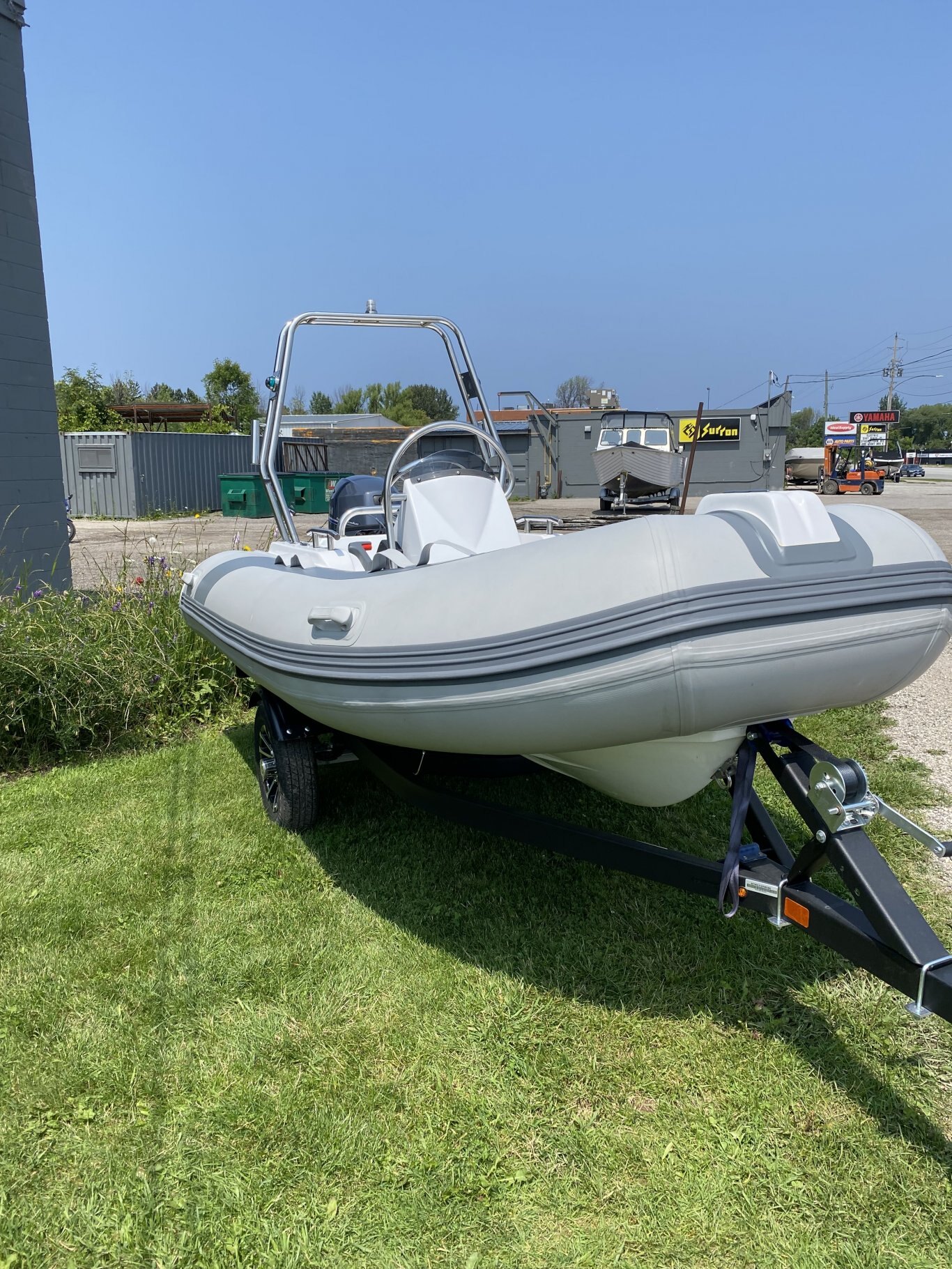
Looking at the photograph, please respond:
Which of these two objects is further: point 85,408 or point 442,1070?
point 85,408

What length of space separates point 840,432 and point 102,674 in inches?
1544

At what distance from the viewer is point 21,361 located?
5801 millimetres

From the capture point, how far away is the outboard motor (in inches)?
156

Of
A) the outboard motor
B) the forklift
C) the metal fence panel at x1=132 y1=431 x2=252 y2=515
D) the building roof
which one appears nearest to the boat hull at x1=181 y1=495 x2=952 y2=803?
the outboard motor

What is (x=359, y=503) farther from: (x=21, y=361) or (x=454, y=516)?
(x=21, y=361)

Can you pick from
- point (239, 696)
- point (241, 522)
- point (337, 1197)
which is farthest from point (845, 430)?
point (337, 1197)

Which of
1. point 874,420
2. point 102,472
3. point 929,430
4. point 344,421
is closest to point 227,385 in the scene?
point 344,421

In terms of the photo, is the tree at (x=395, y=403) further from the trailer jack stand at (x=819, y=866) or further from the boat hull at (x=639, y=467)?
the trailer jack stand at (x=819, y=866)

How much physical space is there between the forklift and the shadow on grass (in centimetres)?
2862

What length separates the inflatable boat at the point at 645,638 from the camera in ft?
5.89

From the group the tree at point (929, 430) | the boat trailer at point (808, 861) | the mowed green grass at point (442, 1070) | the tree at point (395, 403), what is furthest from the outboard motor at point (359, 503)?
the tree at point (929, 430)

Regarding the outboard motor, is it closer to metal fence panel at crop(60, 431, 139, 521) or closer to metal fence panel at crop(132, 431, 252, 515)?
metal fence panel at crop(132, 431, 252, 515)

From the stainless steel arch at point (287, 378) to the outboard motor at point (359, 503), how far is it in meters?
0.24

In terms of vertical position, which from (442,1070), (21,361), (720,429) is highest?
(720,429)
